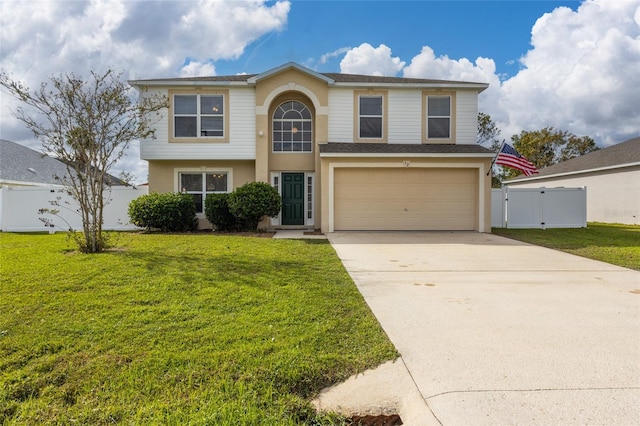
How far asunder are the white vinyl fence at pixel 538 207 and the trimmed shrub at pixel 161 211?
12.3m

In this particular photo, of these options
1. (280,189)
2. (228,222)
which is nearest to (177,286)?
(228,222)

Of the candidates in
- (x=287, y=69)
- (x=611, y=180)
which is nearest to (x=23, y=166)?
(x=287, y=69)

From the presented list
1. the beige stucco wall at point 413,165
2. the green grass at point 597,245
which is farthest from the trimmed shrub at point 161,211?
the green grass at point 597,245

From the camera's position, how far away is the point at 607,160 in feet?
67.3

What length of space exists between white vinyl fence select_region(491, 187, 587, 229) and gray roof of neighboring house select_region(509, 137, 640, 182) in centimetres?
606

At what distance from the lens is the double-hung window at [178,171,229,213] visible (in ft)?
46.3

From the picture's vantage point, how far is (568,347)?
3342 mm

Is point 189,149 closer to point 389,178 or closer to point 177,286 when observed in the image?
point 389,178

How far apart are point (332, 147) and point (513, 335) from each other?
10017 millimetres

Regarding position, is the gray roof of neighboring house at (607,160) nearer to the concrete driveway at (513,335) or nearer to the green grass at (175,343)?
the concrete driveway at (513,335)

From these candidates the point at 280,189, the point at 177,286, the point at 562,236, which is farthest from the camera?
the point at 280,189

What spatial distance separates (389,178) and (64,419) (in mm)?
11849

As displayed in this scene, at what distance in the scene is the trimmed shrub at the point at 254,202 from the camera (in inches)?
468

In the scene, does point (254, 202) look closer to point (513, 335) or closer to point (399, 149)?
point (399, 149)
